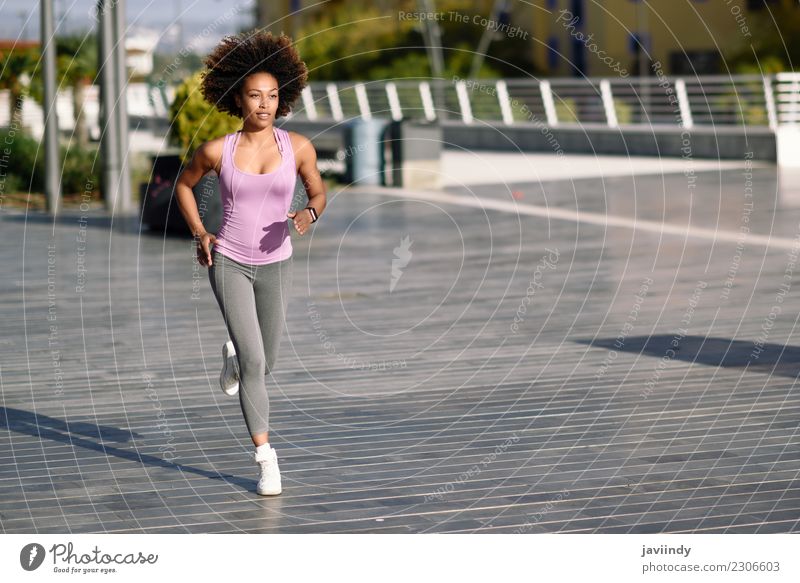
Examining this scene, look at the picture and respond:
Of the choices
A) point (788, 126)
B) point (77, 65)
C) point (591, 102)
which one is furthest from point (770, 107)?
point (77, 65)

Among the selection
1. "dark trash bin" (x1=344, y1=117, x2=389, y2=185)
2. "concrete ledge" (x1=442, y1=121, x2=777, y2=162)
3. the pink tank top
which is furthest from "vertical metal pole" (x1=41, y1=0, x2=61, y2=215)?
the pink tank top

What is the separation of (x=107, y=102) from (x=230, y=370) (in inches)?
526

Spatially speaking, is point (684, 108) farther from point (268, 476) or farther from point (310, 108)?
point (268, 476)

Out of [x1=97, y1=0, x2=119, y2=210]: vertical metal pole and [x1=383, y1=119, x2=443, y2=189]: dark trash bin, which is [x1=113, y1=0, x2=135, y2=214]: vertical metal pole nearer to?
[x1=97, y1=0, x2=119, y2=210]: vertical metal pole

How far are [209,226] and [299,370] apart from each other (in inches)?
251

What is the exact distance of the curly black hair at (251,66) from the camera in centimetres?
634

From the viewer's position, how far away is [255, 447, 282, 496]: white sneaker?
6.06 m

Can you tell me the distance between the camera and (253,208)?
6.00 m

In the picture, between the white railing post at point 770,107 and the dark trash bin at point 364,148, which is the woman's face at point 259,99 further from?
the white railing post at point 770,107

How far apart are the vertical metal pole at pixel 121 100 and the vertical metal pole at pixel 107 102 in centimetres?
6

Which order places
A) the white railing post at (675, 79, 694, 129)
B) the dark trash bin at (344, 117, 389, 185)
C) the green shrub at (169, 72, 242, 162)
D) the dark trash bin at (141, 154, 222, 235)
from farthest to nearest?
the white railing post at (675, 79, 694, 129)
the dark trash bin at (344, 117, 389, 185)
the dark trash bin at (141, 154, 222, 235)
the green shrub at (169, 72, 242, 162)

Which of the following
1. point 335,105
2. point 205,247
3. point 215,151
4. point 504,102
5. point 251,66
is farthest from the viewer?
point 335,105

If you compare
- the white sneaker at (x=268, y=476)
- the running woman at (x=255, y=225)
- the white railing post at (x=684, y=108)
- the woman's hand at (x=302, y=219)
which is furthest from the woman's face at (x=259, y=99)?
the white railing post at (x=684, y=108)

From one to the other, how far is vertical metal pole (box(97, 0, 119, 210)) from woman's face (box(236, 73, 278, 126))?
1272cm
